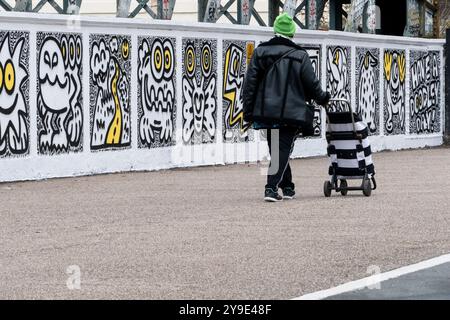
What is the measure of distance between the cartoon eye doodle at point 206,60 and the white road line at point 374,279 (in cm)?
1275

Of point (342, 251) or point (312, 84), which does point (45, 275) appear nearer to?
point (342, 251)

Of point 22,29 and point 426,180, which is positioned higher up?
point 22,29

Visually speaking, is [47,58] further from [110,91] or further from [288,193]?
[288,193]

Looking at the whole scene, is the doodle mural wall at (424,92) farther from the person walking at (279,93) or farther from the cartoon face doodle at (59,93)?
the person walking at (279,93)

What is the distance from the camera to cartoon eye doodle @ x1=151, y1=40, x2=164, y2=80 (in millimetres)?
22395

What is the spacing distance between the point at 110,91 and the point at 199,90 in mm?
2460

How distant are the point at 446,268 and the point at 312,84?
18.8 feet

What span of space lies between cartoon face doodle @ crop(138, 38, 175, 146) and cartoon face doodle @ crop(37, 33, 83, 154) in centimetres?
164

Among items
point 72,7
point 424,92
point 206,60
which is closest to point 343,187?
point 72,7

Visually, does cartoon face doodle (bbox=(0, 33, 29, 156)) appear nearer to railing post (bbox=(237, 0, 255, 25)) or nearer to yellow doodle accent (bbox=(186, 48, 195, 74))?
yellow doodle accent (bbox=(186, 48, 195, 74))

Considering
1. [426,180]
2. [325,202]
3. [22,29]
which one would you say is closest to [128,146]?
[22,29]

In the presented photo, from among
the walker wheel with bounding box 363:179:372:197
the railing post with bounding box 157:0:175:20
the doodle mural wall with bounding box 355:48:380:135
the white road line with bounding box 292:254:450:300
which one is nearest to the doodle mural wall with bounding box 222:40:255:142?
the railing post with bounding box 157:0:175:20

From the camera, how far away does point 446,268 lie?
34.4ft

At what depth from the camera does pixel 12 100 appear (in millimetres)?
19266
